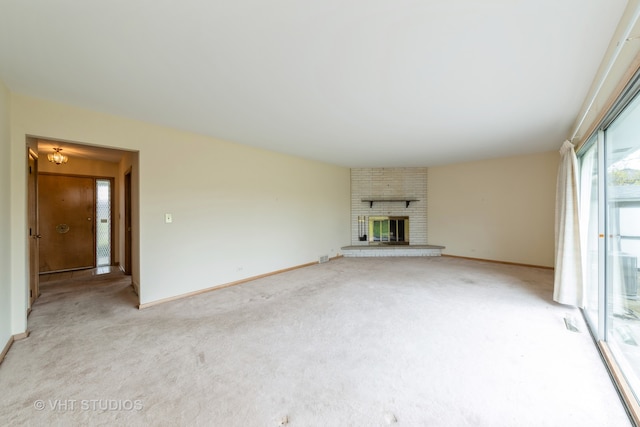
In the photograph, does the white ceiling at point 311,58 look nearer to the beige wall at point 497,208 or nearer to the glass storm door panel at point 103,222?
the beige wall at point 497,208

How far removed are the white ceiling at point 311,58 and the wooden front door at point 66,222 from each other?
11.0 ft

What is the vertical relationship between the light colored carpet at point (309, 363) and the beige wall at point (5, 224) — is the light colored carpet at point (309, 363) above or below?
below

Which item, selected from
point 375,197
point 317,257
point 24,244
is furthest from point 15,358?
point 375,197

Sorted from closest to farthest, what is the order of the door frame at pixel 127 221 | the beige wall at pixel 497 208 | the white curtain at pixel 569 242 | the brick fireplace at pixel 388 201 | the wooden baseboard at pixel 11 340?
the wooden baseboard at pixel 11 340 → the white curtain at pixel 569 242 → the door frame at pixel 127 221 → the beige wall at pixel 497 208 → the brick fireplace at pixel 388 201

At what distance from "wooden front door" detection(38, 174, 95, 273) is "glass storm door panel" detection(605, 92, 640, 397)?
7565 millimetres

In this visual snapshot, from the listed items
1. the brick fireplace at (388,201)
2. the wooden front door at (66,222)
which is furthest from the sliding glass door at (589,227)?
the wooden front door at (66,222)

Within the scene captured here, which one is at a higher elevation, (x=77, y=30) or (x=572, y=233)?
(x=77, y=30)

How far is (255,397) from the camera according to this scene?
159cm

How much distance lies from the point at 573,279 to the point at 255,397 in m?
3.73

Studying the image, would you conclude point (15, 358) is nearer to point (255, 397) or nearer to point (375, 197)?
point (255, 397)

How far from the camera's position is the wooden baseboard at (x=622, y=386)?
56.0 inches

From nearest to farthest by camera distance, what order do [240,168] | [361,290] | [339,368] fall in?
1. [339,368]
2. [361,290]
3. [240,168]

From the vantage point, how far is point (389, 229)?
684 cm

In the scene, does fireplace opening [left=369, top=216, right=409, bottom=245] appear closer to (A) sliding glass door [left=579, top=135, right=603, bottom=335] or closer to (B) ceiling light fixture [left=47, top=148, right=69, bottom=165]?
(A) sliding glass door [left=579, top=135, right=603, bottom=335]
